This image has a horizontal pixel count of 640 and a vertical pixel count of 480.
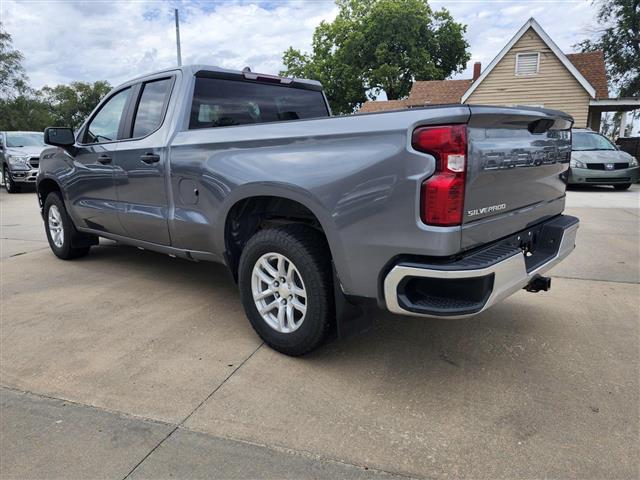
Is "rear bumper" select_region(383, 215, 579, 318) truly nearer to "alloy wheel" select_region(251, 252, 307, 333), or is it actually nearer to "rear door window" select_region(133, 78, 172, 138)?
"alloy wheel" select_region(251, 252, 307, 333)

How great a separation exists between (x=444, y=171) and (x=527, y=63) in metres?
22.1

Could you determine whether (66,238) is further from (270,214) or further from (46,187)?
(270,214)

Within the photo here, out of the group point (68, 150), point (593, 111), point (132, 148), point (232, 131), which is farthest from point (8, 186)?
point (593, 111)

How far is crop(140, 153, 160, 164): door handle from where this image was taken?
150 inches

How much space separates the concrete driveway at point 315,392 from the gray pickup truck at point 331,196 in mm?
450

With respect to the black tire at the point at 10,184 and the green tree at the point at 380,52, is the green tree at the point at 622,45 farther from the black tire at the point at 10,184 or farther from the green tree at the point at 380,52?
the black tire at the point at 10,184

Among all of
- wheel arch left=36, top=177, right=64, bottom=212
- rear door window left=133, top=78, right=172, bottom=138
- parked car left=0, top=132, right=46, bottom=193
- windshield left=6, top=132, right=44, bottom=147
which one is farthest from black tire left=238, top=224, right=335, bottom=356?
windshield left=6, top=132, right=44, bottom=147

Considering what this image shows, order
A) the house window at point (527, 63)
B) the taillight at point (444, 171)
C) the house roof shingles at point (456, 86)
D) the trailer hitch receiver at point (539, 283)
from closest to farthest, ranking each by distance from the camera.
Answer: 1. the taillight at point (444, 171)
2. the trailer hitch receiver at point (539, 283)
3. the house roof shingles at point (456, 86)
4. the house window at point (527, 63)

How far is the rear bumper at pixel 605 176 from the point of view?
12.4 metres

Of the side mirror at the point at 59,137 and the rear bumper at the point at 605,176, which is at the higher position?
the side mirror at the point at 59,137

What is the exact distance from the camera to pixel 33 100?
114 ft

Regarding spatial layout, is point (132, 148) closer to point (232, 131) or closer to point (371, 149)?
point (232, 131)

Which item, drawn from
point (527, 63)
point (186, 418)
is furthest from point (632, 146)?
point (186, 418)

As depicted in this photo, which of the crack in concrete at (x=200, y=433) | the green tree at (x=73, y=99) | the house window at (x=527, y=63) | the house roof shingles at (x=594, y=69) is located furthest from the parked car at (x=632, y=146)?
the green tree at (x=73, y=99)
